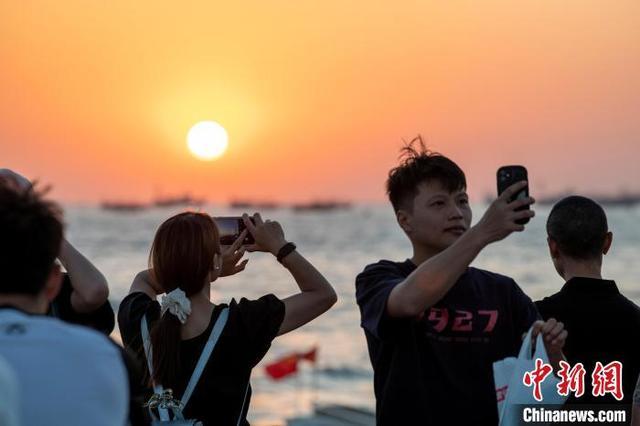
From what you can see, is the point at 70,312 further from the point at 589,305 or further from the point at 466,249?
the point at 589,305

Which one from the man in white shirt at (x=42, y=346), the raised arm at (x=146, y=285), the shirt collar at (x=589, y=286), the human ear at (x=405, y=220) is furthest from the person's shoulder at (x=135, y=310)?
the shirt collar at (x=589, y=286)

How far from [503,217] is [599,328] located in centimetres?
107

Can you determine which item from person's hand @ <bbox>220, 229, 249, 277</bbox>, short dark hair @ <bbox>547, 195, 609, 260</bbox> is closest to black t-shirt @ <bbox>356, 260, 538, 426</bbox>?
short dark hair @ <bbox>547, 195, 609, 260</bbox>

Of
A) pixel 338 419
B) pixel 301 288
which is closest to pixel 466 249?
pixel 301 288

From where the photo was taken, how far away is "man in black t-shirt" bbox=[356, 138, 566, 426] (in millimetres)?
3719

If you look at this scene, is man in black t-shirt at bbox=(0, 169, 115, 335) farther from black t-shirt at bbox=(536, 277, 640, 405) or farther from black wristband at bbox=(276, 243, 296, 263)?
black t-shirt at bbox=(536, 277, 640, 405)

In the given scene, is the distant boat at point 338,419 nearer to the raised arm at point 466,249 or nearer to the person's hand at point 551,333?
the person's hand at point 551,333

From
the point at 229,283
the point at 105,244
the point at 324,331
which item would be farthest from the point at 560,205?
the point at 105,244

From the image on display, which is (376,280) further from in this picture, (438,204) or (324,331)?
(324,331)

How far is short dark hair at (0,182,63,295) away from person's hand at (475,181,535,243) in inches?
62.5

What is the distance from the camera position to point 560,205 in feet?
14.3

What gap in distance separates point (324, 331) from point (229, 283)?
41.5 ft

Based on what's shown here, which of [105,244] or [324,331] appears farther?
[105,244]

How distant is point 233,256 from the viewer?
4371mm
